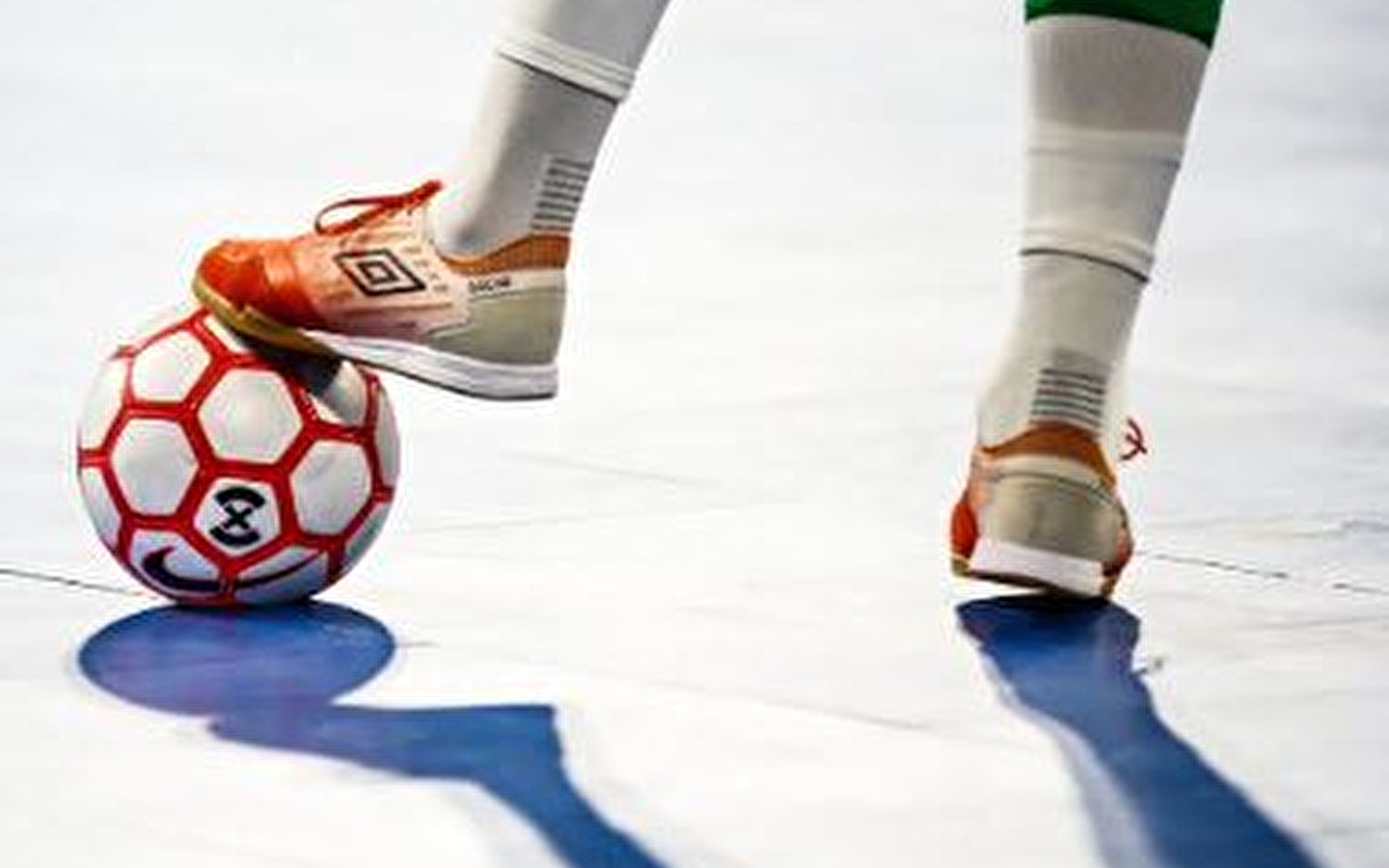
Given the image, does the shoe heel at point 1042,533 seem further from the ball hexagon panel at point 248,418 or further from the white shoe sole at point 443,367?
the ball hexagon panel at point 248,418

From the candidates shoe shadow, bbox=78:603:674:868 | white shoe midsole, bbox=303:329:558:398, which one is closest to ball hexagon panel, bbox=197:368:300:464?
white shoe midsole, bbox=303:329:558:398

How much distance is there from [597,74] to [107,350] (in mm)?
2347

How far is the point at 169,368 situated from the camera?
13.9 ft

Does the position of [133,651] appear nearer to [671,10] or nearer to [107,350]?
[107,350]

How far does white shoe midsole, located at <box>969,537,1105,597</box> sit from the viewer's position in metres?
4.36

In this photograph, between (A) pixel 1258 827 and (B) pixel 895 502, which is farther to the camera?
(B) pixel 895 502

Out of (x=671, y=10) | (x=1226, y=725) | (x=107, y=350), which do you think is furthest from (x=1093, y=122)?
(x=671, y=10)

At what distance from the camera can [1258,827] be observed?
334cm

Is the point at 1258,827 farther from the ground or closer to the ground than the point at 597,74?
closer to the ground

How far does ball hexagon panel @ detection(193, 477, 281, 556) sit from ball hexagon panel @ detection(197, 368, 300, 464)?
1.5 inches

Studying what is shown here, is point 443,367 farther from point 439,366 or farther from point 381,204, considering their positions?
point 381,204

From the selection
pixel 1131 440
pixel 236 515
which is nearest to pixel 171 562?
pixel 236 515

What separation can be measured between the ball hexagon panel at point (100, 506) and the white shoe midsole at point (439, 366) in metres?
0.35

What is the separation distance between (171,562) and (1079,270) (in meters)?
1.25
